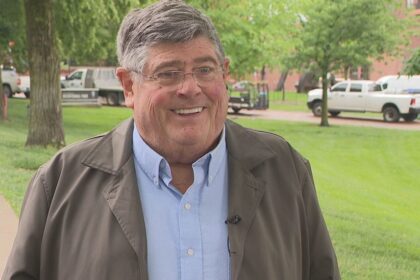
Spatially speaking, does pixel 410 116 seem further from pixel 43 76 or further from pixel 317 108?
pixel 43 76

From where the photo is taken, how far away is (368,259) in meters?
5.91

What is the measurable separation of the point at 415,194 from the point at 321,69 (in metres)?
12.7

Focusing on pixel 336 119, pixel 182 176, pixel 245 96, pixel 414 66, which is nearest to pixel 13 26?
pixel 414 66

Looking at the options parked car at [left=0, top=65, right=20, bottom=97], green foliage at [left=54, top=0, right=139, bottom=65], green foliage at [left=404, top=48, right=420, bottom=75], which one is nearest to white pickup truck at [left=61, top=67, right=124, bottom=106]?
parked car at [left=0, top=65, right=20, bottom=97]

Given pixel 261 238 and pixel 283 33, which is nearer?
pixel 261 238

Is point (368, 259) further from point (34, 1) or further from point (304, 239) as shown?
point (34, 1)

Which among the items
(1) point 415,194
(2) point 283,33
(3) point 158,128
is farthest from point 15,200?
(2) point 283,33

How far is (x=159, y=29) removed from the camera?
2066 millimetres

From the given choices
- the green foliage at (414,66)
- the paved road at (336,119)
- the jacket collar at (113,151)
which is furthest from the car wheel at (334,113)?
the jacket collar at (113,151)

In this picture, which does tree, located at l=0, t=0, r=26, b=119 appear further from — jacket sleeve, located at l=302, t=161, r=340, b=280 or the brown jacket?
jacket sleeve, located at l=302, t=161, r=340, b=280

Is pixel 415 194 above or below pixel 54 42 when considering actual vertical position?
below

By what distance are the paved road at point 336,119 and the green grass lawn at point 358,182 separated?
2172 millimetres

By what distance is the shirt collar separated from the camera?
7.11ft

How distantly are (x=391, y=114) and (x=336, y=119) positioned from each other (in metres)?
2.35
